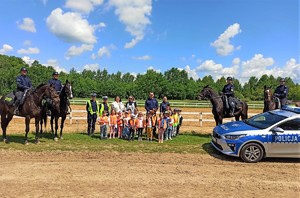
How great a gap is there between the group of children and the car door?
421 cm

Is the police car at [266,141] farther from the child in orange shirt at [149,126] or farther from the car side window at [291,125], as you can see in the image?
the child in orange shirt at [149,126]

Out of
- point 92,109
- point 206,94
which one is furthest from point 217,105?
point 92,109

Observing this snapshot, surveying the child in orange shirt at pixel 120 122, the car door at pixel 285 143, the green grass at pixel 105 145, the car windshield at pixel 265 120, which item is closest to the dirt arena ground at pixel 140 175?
the car door at pixel 285 143

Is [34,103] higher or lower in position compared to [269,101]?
lower

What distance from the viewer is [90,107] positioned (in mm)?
11727

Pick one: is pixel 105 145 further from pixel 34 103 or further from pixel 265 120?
pixel 265 120

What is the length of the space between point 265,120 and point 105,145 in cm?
585

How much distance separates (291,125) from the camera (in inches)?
323

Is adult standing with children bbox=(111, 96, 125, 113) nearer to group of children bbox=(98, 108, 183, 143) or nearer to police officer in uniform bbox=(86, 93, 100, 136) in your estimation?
group of children bbox=(98, 108, 183, 143)

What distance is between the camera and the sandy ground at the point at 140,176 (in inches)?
217

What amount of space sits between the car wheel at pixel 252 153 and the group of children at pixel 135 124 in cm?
361

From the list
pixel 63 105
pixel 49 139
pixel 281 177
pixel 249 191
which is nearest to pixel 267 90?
pixel 281 177

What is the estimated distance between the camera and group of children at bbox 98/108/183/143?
10898 mm

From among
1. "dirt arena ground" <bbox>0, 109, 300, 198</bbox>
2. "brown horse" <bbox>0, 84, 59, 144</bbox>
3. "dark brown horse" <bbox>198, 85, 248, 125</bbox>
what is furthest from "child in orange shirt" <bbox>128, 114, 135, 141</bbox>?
"dark brown horse" <bbox>198, 85, 248, 125</bbox>
